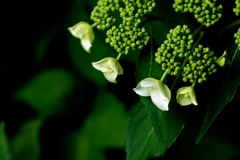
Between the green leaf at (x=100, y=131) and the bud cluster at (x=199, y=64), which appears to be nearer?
the bud cluster at (x=199, y=64)

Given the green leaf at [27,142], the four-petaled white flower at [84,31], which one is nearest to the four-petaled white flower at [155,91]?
the four-petaled white flower at [84,31]

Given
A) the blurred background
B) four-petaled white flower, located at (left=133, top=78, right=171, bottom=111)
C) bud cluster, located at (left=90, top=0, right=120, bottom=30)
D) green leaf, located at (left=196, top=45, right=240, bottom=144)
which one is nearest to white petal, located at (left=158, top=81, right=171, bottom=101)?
four-petaled white flower, located at (left=133, top=78, right=171, bottom=111)

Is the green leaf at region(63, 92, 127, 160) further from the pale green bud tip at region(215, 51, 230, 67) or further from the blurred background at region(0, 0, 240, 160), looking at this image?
the pale green bud tip at region(215, 51, 230, 67)

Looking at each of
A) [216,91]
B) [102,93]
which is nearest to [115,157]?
[102,93]

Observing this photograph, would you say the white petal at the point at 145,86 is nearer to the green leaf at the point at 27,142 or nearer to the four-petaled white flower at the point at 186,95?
the four-petaled white flower at the point at 186,95

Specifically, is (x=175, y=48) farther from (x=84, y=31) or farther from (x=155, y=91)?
(x=84, y=31)

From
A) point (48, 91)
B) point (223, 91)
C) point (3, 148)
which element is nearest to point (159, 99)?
point (223, 91)
